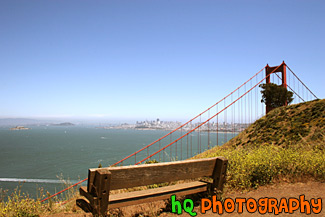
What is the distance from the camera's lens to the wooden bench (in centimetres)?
287

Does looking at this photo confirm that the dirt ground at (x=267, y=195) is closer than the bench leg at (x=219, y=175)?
Yes

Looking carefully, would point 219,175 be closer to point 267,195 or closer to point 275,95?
point 267,195

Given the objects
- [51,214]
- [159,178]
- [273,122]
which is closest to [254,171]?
[159,178]

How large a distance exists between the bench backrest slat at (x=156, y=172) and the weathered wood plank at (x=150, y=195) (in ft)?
0.56

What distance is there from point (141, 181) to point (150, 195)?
0.96ft

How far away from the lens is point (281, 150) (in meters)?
5.92

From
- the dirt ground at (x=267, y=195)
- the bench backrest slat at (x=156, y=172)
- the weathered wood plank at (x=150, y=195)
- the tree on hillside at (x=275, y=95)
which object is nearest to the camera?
the bench backrest slat at (x=156, y=172)

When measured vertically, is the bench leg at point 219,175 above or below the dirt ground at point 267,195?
above

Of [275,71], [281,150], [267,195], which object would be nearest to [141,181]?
[267,195]

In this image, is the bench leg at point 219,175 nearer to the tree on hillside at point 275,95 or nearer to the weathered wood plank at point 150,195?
the weathered wood plank at point 150,195

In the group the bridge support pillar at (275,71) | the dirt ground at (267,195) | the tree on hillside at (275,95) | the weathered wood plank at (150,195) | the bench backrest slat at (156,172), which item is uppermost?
the bridge support pillar at (275,71)

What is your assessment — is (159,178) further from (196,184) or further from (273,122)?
(273,122)

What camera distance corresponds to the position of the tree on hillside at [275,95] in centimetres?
1441

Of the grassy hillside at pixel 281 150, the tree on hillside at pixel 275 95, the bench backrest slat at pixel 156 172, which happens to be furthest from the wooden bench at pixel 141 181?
the tree on hillside at pixel 275 95
